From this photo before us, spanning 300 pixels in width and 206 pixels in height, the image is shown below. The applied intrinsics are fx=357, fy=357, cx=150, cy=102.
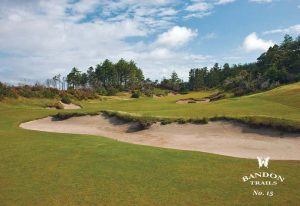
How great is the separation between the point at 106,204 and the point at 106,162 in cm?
527

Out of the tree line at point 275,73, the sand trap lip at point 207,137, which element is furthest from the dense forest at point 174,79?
the sand trap lip at point 207,137

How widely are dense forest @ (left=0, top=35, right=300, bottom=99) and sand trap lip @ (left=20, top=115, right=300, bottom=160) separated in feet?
112

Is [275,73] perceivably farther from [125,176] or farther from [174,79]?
[174,79]

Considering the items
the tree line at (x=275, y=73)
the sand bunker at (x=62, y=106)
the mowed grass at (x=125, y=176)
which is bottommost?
the mowed grass at (x=125, y=176)

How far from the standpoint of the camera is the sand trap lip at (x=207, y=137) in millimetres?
21484

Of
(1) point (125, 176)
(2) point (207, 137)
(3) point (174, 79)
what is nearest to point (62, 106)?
(2) point (207, 137)

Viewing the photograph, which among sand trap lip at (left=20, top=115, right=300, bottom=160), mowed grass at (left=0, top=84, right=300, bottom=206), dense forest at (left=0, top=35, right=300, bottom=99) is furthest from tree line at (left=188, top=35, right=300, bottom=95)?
mowed grass at (left=0, top=84, right=300, bottom=206)

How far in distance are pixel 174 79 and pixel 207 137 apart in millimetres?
172454

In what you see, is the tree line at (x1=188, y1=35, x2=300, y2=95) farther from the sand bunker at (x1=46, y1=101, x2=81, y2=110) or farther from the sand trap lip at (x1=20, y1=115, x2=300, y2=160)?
the sand trap lip at (x1=20, y1=115, x2=300, y2=160)

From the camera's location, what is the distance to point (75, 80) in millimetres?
162875

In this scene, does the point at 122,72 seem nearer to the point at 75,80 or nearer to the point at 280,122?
the point at 75,80

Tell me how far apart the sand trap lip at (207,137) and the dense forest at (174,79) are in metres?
34.2

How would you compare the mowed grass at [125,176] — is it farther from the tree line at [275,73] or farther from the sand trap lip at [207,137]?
the tree line at [275,73]

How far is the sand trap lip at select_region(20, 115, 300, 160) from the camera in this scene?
21484 mm
